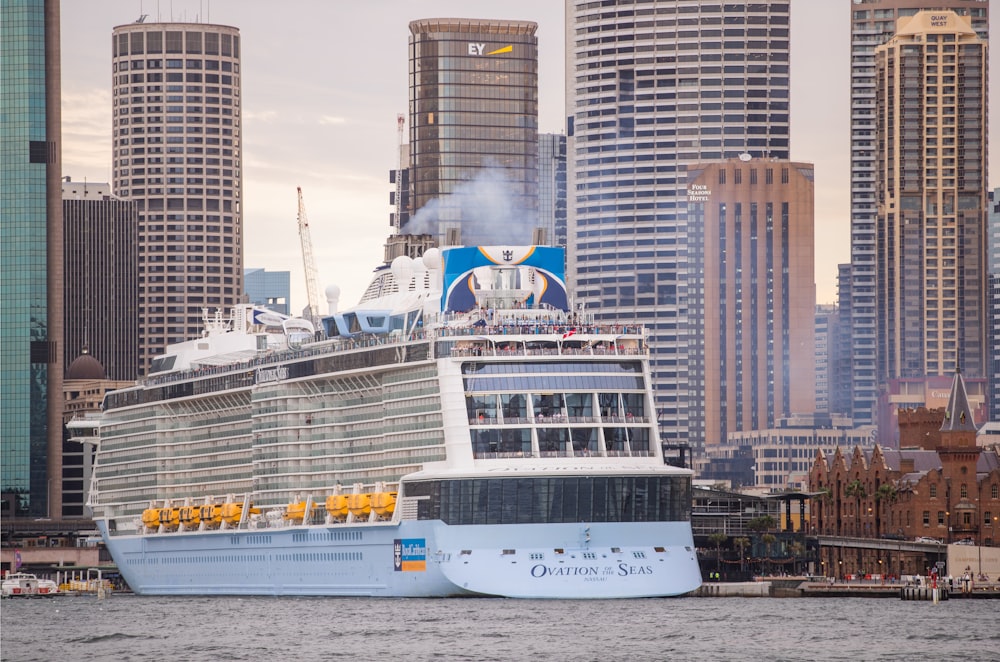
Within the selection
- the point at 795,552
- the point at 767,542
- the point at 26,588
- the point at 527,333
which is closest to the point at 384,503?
the point at 527,333

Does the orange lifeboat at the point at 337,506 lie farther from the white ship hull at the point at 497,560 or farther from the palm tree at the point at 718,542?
the palm tree at the point at 718,542

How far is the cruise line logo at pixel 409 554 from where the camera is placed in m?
120

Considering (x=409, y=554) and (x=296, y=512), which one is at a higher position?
(x=296, y=512)

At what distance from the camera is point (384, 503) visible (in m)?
124

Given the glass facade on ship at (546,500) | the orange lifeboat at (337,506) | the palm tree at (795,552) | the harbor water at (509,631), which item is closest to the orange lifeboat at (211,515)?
the harbor water at (509,631)

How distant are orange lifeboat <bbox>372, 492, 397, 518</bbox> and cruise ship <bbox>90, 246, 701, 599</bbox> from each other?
11 centimetres

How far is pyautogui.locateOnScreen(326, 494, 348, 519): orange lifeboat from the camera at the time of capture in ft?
423

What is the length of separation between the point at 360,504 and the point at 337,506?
3.21m

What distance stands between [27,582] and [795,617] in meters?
74.7

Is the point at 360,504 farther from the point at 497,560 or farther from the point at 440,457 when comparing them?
the point at 497,560

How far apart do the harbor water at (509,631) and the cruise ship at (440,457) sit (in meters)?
2.46

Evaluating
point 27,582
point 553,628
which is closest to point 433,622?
point 553,628

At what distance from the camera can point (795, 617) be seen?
118562 millimetres

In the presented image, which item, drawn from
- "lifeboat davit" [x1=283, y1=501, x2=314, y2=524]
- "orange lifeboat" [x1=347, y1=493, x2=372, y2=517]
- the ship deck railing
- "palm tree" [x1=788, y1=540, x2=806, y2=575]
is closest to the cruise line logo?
"orange lifeboat" [x1=347, y1=493, x2=372, y2=517]
